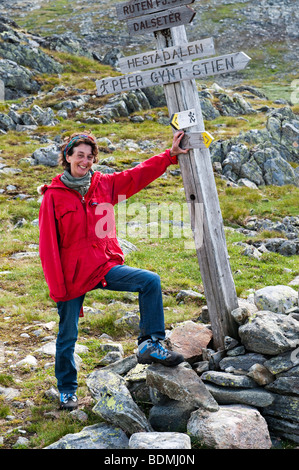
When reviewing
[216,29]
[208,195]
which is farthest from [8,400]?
[216,29]

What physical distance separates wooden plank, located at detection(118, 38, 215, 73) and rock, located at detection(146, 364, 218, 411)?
3641mm

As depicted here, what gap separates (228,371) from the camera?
570cm

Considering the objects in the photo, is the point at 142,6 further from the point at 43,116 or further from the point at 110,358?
the point at 43,116

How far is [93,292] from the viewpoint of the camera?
10141mm

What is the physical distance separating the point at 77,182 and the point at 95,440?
2.87 meters

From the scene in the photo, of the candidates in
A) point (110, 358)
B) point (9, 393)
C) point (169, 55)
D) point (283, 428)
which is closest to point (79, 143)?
point (169, 55)

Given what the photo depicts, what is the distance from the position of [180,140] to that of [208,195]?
2.63ft

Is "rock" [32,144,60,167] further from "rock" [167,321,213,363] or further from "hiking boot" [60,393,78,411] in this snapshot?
"hiking boot" [60,393,78,411]

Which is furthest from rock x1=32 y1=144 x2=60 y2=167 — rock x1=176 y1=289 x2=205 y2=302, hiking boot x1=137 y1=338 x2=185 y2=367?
hiking boot x1=137 y1=338 x2=185 y2=367

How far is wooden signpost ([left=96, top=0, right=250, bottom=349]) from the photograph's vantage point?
217 inches

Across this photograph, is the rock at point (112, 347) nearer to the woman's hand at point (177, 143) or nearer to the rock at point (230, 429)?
the rock at point (230, 429)

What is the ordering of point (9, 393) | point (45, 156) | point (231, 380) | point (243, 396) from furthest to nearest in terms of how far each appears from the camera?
point (45, 156) < point (9, 393) < point (231, 380) < point (243, 396)
